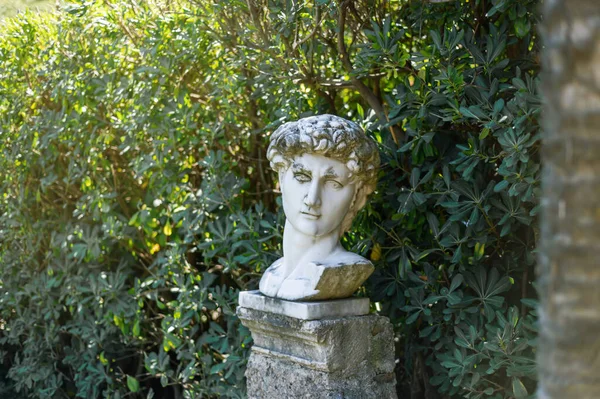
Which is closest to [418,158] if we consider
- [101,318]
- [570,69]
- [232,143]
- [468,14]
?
[468,14]

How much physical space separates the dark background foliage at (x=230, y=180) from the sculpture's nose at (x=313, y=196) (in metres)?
0.59

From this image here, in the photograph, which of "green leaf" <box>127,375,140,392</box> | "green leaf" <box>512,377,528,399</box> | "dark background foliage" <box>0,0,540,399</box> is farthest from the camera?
"green leaf" <box>127,375,140,392</box>

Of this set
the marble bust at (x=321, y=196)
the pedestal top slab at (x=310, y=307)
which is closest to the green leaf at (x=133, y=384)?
the pedestal top slab at (x=310, y=307)

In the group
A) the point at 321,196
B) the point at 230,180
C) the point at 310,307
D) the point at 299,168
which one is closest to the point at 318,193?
the point at 321,196

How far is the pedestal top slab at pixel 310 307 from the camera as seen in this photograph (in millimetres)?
3496

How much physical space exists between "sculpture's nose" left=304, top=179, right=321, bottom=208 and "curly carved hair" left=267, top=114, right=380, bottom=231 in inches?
5.0

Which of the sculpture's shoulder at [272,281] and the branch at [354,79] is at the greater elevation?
the branch at [354,79]

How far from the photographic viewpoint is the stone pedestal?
11.5 feet

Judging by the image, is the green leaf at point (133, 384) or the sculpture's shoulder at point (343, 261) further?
the green leaf at point (133, 384)

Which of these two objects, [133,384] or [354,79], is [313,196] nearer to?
[354,79]

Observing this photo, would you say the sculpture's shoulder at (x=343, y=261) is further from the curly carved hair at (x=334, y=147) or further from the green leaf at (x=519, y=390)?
the green leaf at (x=519, y=390)

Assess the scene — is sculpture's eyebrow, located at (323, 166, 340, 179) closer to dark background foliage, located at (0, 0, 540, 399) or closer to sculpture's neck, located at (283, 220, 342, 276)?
sculpture's neck, located at (283, 220, 342, 276)

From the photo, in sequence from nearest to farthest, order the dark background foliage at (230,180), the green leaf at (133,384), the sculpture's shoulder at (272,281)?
1. the sculpture's shoulder at (272,281)
2. the dark background foliage at (230,180)
3. the green leaf at (133,384)

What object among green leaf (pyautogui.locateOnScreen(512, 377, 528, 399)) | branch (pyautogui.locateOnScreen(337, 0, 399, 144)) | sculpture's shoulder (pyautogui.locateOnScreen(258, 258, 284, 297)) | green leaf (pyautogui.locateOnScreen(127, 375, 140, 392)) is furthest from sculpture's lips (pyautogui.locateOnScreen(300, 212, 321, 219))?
green leaf (pyautogui.locateOnScreen(127, 375, 140, 392))
